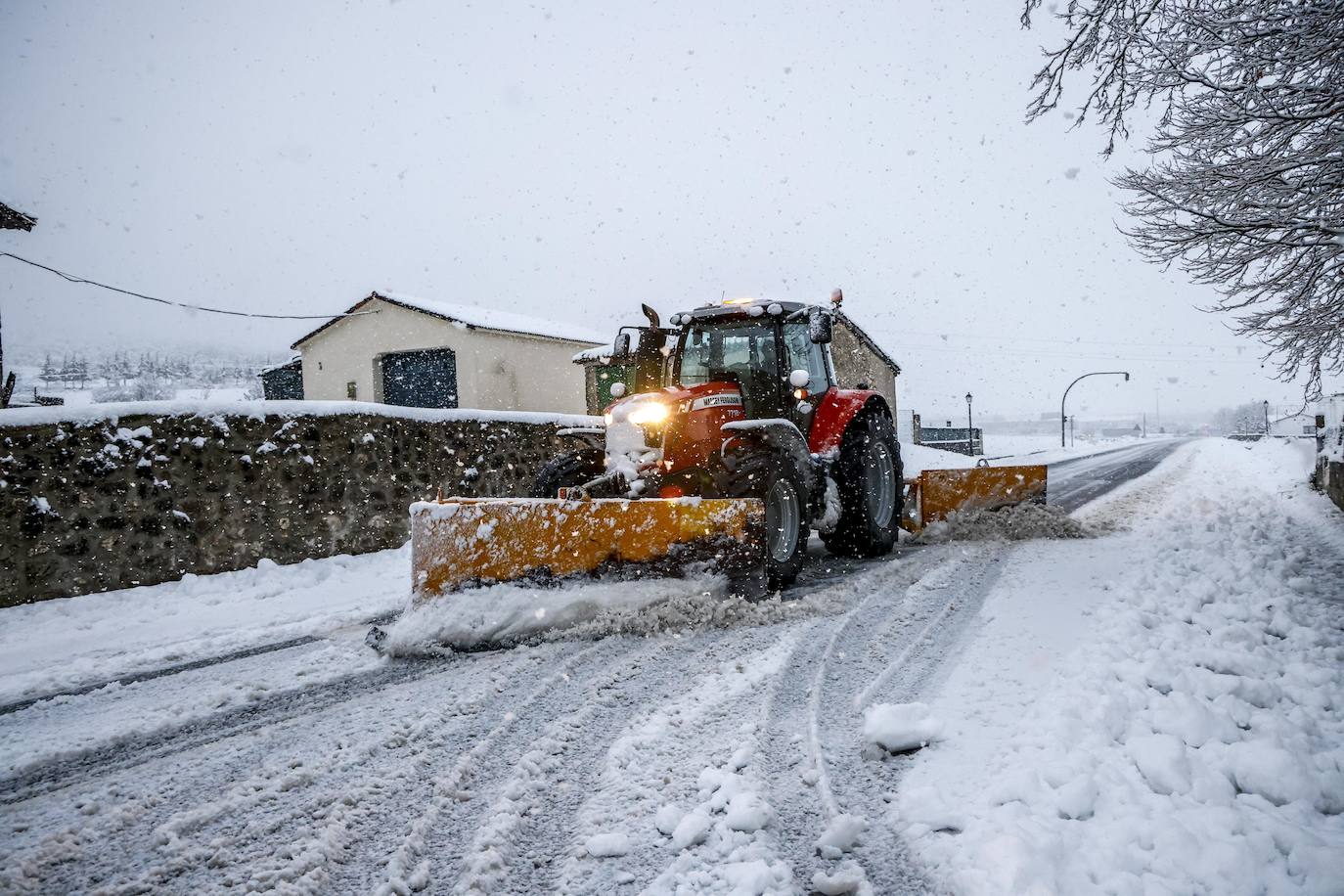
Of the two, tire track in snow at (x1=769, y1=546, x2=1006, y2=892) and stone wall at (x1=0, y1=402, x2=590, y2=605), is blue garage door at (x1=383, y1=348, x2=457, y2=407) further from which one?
tire track in snow at (x1=769, y1=546, x2=1006, y2=892)

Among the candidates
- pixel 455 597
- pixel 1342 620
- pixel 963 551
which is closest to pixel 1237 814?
pixel 1342 620

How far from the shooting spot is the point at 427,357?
1836 centimetres

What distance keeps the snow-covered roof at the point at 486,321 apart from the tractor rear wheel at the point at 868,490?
13212mm

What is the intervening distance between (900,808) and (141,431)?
6514mm

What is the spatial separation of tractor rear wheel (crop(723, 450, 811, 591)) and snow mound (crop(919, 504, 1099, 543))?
2.69m

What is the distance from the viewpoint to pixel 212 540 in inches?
242

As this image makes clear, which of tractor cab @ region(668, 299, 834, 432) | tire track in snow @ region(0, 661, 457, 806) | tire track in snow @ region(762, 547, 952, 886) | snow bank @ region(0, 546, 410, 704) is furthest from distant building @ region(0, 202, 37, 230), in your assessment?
tire track in snow @ region(762, 547, 952, 886)

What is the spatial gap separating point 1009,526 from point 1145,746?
17.5 feet

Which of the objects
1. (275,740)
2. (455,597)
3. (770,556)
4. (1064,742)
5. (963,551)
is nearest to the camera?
(1064,742)

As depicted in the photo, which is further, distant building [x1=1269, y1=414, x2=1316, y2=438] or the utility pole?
distant building [x1=1269, y1=414, x2=1316, y2=438]

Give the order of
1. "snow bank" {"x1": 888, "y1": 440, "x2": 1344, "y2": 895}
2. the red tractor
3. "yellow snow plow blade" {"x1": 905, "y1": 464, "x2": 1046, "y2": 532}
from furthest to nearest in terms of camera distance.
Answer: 1. "yellow snow plow blade" {"x1": 905, "y1": 464, "x2": 1046, "y2": 532}
2. the red tractor
3. "snow bank" {"x1": 888, "y1": 440, "x2": 1344, "y2": 895}

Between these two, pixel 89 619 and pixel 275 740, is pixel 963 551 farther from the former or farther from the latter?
pixel 89 619

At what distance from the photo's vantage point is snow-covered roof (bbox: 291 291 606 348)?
709 inches

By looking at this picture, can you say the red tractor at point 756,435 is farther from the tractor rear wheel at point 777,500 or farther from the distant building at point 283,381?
the distant building at point 283,381
